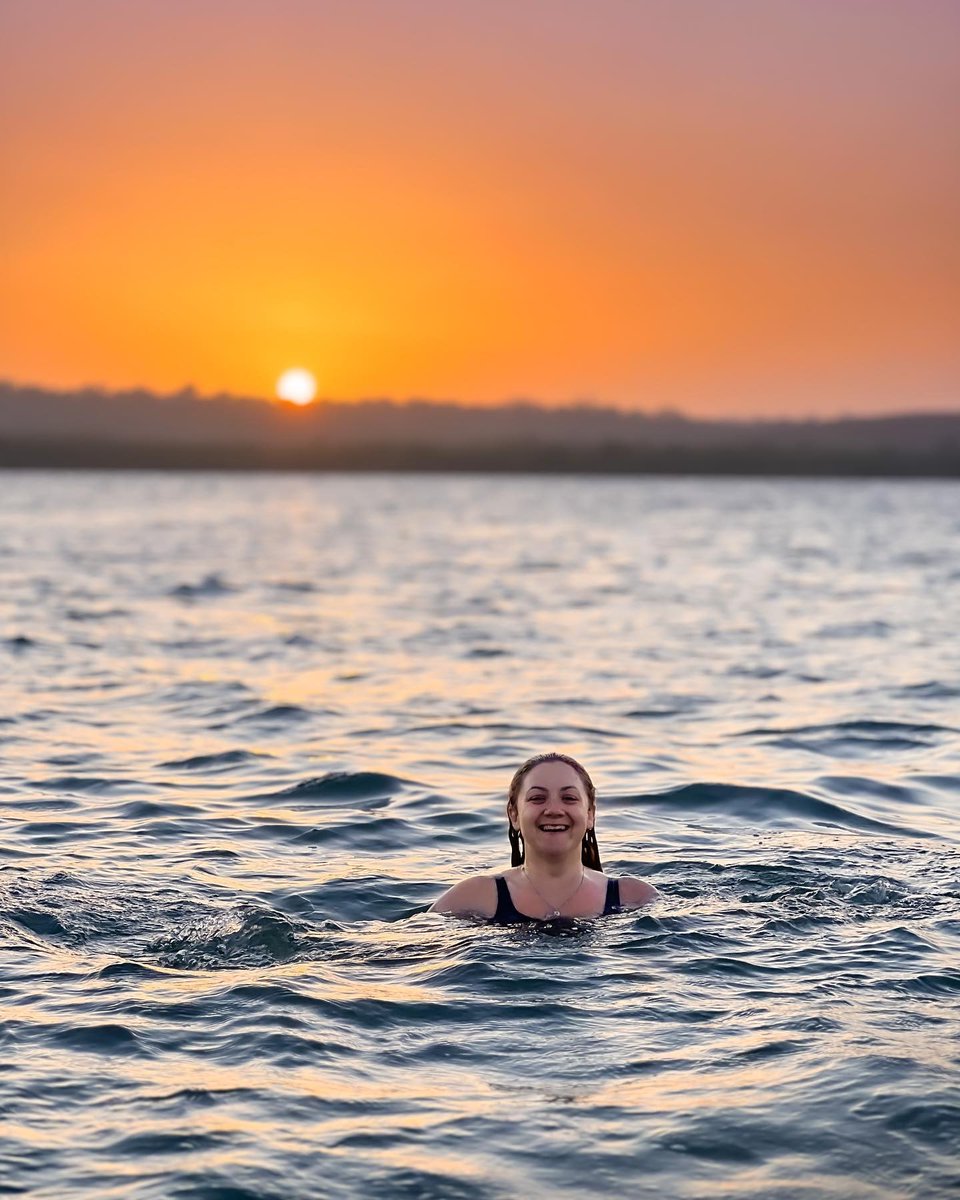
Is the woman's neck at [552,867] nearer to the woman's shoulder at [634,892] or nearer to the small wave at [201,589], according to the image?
the woman's shoulder at [634,892]

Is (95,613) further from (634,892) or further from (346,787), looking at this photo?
(634,892)

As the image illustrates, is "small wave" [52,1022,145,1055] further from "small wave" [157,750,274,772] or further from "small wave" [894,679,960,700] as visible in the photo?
"small wave" [894,679,960,700]

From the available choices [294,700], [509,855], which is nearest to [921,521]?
[294,700]

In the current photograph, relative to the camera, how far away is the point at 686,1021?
8.76m

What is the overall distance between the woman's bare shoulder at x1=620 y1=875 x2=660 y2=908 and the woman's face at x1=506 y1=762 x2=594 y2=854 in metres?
0.82

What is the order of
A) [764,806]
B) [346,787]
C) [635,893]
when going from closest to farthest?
[635,893] < [764,806] < [346,787]

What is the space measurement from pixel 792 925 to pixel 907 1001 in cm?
166

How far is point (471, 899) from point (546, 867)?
1.85 feet

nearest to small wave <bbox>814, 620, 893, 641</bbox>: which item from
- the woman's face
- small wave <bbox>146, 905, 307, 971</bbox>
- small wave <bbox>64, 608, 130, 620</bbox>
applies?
small wave <bbox>64, 608, 130, 620</bbox>

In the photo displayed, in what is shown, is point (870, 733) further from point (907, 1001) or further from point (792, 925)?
point (907, 1001)

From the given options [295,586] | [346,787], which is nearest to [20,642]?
[346,787]

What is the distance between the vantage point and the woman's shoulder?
11.0 m

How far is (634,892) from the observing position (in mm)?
11125

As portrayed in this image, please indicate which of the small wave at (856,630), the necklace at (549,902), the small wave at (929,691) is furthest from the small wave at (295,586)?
the necklace at (549,902)
